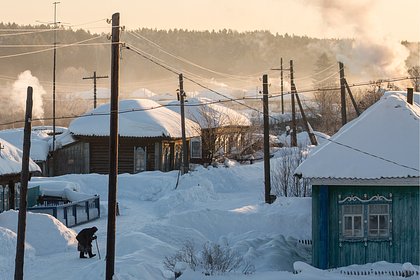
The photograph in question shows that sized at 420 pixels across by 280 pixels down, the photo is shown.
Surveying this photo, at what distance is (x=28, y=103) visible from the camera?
20.7 meters

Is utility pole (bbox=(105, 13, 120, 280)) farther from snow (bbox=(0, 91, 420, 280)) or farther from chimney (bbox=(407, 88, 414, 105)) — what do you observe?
chimney (bbox=(407, 88, 414, 105))

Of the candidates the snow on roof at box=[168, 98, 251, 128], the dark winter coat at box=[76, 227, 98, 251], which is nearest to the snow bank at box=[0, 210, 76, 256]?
the dark winter coat at box=[76, 227, 98, 251]

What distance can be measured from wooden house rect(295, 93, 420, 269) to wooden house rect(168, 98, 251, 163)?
35.3 metres

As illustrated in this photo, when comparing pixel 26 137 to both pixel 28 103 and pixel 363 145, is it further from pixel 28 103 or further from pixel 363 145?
pixel 363 145

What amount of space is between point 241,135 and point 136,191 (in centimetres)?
1694

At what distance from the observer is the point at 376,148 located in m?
20.7

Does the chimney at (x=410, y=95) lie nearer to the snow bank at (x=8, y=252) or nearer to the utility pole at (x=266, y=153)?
the utility pole at (x=266, y=153)

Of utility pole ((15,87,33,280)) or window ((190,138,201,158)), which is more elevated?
window ((190,138,201,158))

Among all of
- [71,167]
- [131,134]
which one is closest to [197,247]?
[131,134]

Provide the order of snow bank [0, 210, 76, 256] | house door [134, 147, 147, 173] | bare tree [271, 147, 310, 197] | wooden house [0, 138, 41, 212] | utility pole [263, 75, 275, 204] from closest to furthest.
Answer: snow bank [0, 210, 76, 256] → wooden house [0, 138, 41, 212] → utility pole [263, 75, 275, 204] → bare tree [271, 147, 310, 197] → house door [134, 147, 147, 173]

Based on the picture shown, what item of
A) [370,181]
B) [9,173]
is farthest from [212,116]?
[370,181]

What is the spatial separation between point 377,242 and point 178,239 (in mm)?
8193

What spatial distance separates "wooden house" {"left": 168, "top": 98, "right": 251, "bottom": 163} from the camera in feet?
185

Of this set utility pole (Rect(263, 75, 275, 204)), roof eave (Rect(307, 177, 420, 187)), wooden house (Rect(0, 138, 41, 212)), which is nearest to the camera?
roof eave (Rect(307, 177, 420, 187))
